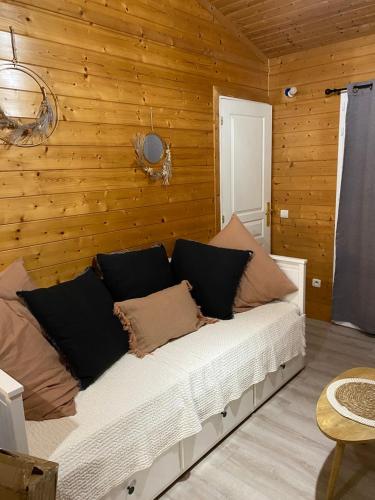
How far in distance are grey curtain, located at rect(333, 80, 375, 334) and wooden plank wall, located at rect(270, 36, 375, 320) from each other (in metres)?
0.14

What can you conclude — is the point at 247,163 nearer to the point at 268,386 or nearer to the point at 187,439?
the point at 268,386

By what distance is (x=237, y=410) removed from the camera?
2172 mm

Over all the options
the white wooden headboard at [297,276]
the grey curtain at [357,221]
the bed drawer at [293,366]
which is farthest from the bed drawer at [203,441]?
the grey curtain at [357,221]

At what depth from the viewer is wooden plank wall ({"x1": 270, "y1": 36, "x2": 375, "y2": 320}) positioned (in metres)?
3.29

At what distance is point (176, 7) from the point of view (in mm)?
2766

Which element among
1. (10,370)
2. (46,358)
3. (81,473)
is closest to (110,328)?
(46,358)

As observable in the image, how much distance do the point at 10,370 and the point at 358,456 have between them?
5.75 feet

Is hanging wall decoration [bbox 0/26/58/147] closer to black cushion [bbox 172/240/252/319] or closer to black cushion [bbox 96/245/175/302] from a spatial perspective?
black cushion [bbox 96/245/175/302]

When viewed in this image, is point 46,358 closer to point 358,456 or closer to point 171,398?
point 171,398

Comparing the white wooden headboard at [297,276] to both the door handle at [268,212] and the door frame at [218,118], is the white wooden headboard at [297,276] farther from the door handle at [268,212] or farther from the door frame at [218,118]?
the door handle at [268,212]

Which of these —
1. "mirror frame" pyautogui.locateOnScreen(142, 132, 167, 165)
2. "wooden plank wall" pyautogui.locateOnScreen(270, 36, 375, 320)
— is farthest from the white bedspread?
"wooden plank wall" pyautogui.locateOnScreen(270, 36, 375, 320)

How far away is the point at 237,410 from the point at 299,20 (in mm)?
2897

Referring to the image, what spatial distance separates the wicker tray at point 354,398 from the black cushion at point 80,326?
3.43 feet

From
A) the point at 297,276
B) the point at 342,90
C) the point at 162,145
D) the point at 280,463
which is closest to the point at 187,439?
the point at 280,463
